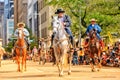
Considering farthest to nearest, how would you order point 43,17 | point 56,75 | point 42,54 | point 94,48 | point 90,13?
1. point 43,17
2. point 90,13
3. point 42,54
4. point 94,48
5. point 56,75

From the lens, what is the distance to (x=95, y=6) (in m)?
44.8

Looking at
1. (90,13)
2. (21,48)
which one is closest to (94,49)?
(21,48)

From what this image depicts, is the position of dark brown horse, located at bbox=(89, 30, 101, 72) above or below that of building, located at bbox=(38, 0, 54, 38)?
below

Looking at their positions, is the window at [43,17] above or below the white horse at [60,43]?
above

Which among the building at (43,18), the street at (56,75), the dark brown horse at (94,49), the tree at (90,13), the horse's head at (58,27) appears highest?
the building at (43,18)

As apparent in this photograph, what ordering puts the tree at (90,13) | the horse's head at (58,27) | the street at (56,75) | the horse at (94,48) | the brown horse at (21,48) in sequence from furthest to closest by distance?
the tree at (90,13) → the brown horse at (21,48) → the horse at (94,48) → the horse's head at (58,27) → the street at (56,75)

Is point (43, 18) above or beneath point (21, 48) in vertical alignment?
above

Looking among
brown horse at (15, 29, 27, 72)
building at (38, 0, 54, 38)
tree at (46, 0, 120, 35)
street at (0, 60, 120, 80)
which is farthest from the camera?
building at (38, 0, 54, 38)

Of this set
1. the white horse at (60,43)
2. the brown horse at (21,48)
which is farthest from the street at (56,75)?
the brown horse at (21,48)

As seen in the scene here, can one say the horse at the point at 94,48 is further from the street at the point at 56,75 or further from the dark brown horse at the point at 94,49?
the street at the point at 56,75

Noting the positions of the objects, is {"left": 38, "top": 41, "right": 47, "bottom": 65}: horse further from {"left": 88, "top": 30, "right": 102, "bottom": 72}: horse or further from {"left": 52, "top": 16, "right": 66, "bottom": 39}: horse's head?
{"left": 52, "top": 16, "right": 66, "bottom": 39}: horse's head

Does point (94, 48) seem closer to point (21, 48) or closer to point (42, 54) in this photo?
point (21, 48)

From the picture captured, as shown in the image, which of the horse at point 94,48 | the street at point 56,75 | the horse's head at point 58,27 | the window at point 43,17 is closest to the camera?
the street at point 56,75

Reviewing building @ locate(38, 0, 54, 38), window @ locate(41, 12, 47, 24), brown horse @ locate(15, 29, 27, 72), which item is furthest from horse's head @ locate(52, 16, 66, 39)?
window @ locate(41, 12, 47, 24)
